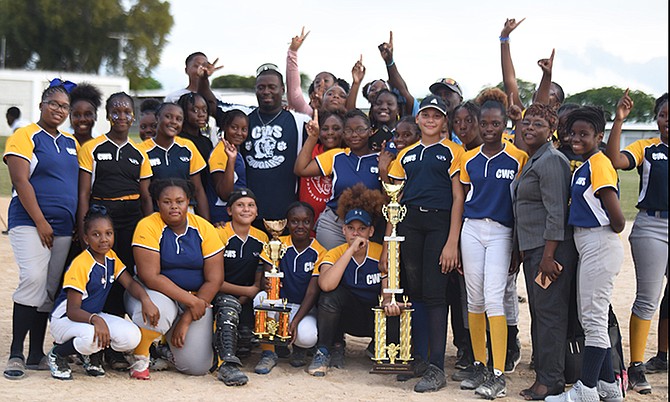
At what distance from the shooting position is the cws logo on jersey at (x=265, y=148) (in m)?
6.46

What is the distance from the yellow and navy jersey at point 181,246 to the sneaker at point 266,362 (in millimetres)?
713

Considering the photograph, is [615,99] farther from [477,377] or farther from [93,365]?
[93,365]

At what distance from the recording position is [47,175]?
5598 mm

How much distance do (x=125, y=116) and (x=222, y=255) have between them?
1.20m

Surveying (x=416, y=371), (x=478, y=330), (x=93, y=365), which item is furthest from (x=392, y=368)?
(x=93, y=365)

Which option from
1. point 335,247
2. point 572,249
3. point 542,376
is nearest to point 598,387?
point 542,376

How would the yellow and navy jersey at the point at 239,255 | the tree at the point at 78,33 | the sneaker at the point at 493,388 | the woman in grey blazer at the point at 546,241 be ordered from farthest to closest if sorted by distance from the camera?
1. the tree at the point at 78,33
2. the yellow and navy jersey at the point at 239,255
3. the sneaker at the point at 493,388
4. the woman in grey blazer at the point at 546,241

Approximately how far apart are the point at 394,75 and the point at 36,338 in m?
3.65

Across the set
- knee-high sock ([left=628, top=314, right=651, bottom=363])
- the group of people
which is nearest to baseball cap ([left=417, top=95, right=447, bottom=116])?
the group of people

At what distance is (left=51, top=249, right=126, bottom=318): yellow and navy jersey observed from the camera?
17.8 feet

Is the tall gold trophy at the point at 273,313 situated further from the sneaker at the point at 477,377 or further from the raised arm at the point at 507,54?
the raised arm at the point at 507,54

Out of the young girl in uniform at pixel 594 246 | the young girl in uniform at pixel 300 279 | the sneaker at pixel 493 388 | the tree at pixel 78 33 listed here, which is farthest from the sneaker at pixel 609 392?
the tree at pixel 78 33

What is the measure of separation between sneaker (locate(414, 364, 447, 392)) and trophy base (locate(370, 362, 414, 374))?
0.49ft

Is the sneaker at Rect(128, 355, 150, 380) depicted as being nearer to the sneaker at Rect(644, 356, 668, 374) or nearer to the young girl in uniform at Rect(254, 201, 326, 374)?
the young girl in uniform at Rect(254, 201, 326, 374)
